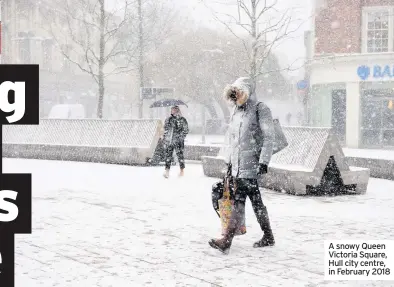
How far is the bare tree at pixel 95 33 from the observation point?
2628 cm

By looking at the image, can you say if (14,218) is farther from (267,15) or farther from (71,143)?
(267,15)

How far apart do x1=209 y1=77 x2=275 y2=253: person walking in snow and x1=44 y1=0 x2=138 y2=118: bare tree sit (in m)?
19.2

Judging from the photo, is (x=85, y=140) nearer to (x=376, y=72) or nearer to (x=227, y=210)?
(x=227, y=210)

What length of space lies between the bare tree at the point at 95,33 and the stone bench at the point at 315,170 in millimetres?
14774

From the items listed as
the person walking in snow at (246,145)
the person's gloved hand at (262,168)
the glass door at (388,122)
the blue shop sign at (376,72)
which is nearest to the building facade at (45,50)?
the blue shop sign at (376,72)

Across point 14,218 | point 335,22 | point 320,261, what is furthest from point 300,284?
point 335,22

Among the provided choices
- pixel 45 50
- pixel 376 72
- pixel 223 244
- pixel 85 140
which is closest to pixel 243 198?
pixel 223 244

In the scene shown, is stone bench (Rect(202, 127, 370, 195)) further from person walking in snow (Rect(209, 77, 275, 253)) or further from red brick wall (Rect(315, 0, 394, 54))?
red brick wall (Rect(315, 0, 394, 54))

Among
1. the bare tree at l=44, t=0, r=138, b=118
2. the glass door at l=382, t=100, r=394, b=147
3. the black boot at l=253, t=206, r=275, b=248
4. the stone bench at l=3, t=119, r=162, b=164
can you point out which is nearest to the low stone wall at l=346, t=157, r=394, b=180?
the stone bench at l=3, t=119, r=162, b=164

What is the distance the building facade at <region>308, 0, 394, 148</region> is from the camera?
30.1 meters

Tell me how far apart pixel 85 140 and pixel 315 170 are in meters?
9.76

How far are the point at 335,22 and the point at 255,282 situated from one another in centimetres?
2784

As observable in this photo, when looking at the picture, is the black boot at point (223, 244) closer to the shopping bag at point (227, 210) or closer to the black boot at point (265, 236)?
the shopping bag at point (227, 210)

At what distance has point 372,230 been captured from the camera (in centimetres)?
795
